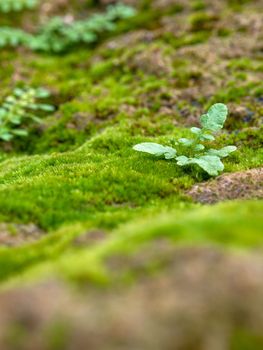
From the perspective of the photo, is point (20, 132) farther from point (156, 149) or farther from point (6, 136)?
point (156, 149)

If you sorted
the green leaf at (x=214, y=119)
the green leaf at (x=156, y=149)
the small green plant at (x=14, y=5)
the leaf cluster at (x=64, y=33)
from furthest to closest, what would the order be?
the small green plant at (x=14, y=5) → the leaf cluster at (x=64, y=33) → the green leaf at (x=214, y=119) → the green leaf at (x=156, y=149)

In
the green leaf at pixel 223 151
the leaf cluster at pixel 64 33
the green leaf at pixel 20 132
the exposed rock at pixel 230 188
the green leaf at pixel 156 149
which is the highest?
the leaf cluster at pixel 64 33

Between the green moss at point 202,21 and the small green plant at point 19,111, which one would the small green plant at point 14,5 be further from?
the green moss at point 202,21

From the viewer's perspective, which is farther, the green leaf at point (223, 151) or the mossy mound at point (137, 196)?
the green leaf at point (223, 151)

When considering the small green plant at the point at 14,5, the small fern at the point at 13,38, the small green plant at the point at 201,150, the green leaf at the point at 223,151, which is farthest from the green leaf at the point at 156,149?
the small green plant at the point at 14,5

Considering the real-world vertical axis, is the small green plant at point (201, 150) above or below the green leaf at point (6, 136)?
above

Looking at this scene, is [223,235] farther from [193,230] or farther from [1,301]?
[1,301]

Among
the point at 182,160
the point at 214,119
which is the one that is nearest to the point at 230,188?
the point at 182,160
